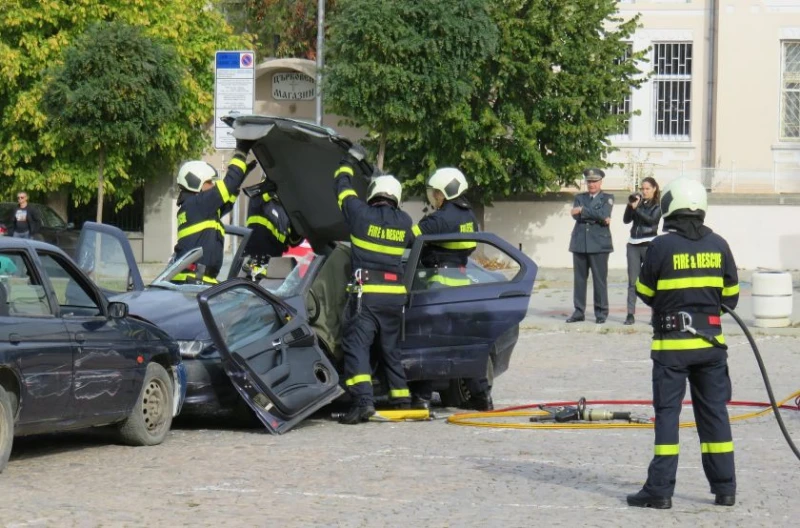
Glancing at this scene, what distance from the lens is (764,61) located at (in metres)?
35.8

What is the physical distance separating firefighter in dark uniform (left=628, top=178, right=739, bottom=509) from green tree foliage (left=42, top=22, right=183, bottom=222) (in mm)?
21644

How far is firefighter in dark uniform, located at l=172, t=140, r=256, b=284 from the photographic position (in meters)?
12.2

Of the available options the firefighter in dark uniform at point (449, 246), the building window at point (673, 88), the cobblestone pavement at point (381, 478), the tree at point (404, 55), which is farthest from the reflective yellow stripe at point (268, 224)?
the building window at point (673, 88)

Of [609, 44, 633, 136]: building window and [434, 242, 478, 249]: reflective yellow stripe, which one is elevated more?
[609, 44, 633, 136]: building window

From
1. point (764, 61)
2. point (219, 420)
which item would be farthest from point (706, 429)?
point (764, 61)

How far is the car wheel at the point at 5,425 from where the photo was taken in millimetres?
8133

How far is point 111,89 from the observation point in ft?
93.9

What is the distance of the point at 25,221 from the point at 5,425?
66.8 ft

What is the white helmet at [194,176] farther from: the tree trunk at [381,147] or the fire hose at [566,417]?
the tree trunk at [381,147]

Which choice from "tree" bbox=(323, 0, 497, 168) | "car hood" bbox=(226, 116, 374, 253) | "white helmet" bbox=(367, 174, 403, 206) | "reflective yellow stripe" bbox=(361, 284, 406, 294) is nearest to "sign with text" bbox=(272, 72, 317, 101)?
"tree" bbox=(323, 0, 497, 168)

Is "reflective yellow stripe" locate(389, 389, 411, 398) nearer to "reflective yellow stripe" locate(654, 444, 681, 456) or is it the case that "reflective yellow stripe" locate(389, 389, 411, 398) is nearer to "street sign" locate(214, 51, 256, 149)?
"reflective yellow stripe" locate(654, 444, 681, 456)

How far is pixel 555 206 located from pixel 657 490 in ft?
85.4

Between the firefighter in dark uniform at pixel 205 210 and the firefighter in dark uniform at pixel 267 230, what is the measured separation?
0.75 feet

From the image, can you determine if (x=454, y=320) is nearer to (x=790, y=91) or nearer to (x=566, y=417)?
(x=566, y=417)
